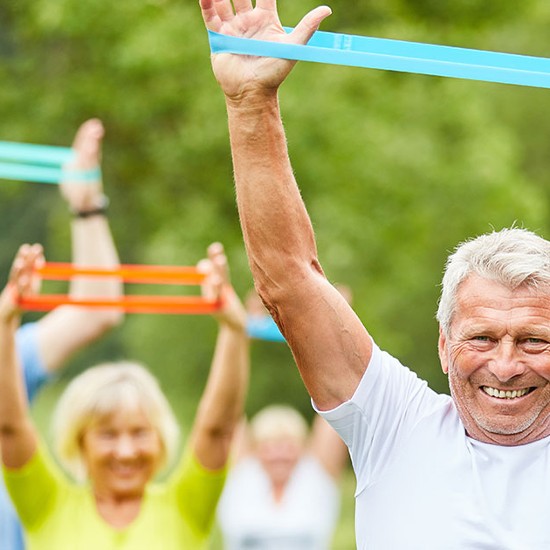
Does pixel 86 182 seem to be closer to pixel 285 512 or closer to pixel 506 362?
pixel 285 512

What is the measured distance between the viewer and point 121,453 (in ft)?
15.0

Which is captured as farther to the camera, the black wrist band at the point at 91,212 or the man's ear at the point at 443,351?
the black wrist band at the point at 91,212

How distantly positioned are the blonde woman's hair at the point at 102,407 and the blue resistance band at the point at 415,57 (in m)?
2.11

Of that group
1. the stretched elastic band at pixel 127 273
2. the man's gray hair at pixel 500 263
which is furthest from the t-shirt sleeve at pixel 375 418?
the stretched elastic band at pixel 127 273

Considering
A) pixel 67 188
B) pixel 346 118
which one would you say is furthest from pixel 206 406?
pixel 346 118

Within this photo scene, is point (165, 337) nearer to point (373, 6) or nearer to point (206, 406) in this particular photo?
point (373, 6)

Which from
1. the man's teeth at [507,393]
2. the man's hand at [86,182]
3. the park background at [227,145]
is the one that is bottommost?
the man's teeth at [507,393]

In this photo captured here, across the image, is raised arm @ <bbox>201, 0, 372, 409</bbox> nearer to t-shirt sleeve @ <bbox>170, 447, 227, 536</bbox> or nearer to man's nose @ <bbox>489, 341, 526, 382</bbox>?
man's nose @ <bbox>489, 341, 526, 382</bbox>

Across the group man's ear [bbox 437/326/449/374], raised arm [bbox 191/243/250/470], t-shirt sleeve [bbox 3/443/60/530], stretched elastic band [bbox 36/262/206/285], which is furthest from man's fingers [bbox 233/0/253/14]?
t-shirt sleeve [bbox 3/443/60/530]

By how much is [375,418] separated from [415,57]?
0.74 meters

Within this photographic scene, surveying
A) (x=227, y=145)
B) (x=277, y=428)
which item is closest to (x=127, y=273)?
(x=277, y=428)

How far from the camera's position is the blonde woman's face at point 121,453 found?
4.59m

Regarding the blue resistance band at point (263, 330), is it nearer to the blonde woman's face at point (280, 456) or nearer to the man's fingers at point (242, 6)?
the blonde woman's face at point (280, 456)

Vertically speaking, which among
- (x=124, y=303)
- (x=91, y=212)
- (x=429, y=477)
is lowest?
(x=429, y=477)
